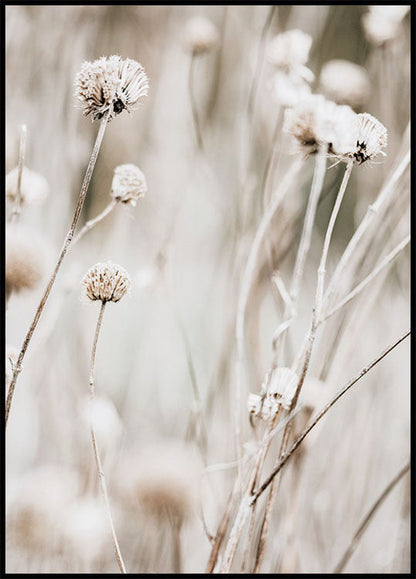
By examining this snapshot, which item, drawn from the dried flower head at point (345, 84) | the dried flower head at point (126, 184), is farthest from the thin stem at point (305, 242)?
the dried flower head at point (345, 84)

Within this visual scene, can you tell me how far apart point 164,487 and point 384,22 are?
45 centimetres

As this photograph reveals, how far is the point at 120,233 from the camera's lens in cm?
65

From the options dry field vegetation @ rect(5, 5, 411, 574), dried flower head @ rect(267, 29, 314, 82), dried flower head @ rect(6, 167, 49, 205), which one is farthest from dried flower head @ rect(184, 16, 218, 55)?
dried flower head @ rect(6, 167, 49, 205)

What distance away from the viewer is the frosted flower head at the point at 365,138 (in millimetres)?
279

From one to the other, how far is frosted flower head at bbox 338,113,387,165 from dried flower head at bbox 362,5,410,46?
0.26 meters

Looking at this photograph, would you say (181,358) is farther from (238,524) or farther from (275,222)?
(238,524)

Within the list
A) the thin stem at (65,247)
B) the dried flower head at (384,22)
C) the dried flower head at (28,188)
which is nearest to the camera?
the thin stem at (65,247)

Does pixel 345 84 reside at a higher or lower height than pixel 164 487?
higher

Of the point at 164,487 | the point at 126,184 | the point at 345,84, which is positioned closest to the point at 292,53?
the point at 345,84

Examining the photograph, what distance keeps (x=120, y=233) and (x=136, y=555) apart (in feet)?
1.17

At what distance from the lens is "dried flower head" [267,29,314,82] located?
1.37ft

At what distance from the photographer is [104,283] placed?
28cm

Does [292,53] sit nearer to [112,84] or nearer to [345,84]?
[345,84]

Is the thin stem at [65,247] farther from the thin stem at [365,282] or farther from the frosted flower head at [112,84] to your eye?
the thin stem at [365,282]
